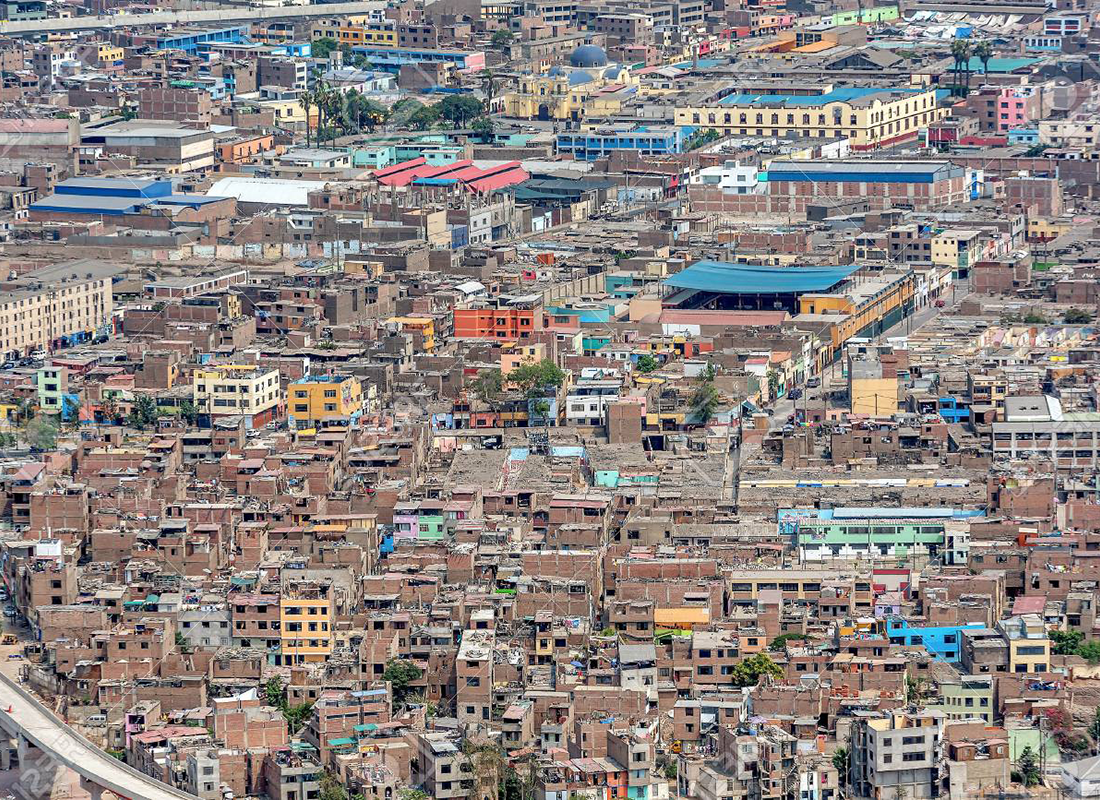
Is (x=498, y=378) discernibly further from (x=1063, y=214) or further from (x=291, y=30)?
(x=291, y=30)

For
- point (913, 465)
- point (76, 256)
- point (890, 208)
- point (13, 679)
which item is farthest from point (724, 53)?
point (13, 679)

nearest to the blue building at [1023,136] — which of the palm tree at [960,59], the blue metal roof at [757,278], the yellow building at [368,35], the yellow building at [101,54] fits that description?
the palm tree at [960,59]

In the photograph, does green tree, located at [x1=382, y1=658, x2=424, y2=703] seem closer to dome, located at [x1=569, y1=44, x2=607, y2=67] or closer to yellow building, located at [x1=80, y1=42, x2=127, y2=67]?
dome, located at [x1=569, y1=44, x2=607, y2=67]

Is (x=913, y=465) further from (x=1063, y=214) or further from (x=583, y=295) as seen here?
(x=1063, y=214)

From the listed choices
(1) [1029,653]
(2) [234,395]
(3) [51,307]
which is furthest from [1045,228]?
(1) [1029,653]

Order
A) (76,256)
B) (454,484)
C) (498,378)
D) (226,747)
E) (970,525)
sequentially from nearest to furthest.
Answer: (226,747) < (970,525) < (454,484) < (498,378) < (76,256)

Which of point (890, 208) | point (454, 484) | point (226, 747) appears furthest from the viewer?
point (890, 208)

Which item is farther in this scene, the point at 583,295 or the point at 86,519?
the point at 583,295

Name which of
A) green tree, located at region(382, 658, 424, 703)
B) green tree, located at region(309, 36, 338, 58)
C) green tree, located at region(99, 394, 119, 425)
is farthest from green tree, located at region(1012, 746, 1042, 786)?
green tree, located at region(309, 36, 338, 58)
